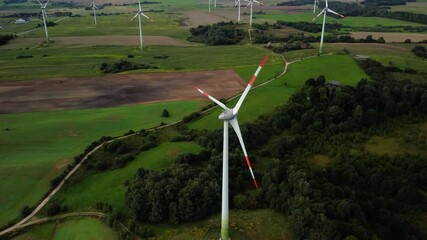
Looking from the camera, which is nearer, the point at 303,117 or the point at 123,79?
the point at 303,117

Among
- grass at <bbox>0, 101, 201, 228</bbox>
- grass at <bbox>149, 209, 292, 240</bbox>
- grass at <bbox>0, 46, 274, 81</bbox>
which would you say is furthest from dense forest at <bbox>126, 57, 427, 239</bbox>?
grass at <bbox>0, 46, 274, 81</bbox>

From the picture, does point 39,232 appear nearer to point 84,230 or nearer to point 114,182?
point 84,230

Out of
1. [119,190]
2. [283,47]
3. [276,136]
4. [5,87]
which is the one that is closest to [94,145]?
[119,190]

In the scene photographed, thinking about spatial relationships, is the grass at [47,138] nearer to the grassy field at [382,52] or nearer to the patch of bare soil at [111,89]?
the patch of bare soil at [111,89]

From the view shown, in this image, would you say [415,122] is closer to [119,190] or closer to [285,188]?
[285,188]

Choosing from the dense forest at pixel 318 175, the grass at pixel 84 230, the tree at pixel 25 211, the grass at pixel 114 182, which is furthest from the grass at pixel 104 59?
the grass at pixel 84 230
